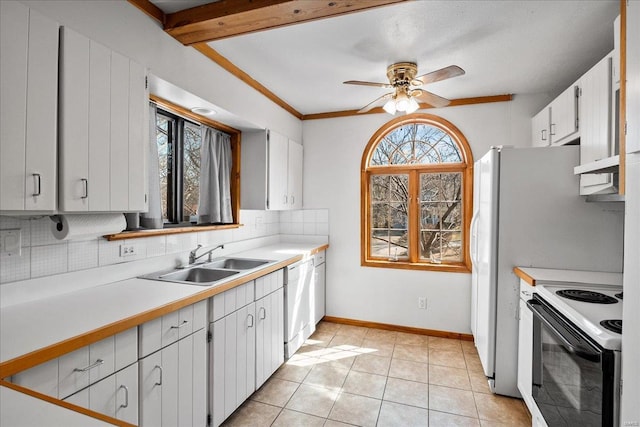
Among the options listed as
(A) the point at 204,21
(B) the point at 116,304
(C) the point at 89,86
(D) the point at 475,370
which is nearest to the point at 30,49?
(C) the point at 89,86

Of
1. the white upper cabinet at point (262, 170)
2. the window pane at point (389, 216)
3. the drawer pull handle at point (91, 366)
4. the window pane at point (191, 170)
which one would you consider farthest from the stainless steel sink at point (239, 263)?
the window pane at point (389, 216)

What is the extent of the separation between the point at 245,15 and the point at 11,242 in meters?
1.57

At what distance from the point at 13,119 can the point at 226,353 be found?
1507 mm

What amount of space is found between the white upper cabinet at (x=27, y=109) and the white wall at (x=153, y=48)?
23 cm

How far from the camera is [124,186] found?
1.58 meters

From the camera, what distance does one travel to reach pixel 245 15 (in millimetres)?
1741

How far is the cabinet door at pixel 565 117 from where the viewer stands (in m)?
2.22

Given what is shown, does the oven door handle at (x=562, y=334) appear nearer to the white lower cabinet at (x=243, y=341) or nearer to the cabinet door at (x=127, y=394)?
the white lower cabinet at (x=243, y=341)

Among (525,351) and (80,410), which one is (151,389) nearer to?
(80,410)

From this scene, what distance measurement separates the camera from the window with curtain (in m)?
2.45

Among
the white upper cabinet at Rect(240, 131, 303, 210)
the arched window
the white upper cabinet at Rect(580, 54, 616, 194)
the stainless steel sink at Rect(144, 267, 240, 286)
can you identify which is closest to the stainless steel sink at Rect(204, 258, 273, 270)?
the stainless steel sink at Rect(144, 267, 240, 286)

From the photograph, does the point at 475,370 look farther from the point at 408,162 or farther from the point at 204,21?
the point at 204,21

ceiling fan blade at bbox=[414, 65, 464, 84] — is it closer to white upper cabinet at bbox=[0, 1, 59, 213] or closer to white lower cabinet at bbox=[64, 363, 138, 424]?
white upper cabinet at bbox=[0, 1, 59, 213]

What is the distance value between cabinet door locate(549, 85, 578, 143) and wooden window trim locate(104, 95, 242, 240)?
2.70 metres
